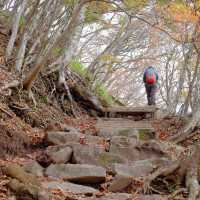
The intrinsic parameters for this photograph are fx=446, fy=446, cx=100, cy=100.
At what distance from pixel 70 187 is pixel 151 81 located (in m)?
10.1

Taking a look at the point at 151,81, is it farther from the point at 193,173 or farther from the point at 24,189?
the point at 24,189

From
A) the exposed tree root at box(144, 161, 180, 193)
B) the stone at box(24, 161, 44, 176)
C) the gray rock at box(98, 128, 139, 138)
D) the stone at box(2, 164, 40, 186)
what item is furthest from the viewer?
the gray rock at box(98, 128, 139, 138)

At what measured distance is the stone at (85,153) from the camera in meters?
8.24

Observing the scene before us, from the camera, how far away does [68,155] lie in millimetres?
8328

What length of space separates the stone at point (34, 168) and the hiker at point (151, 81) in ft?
29.9

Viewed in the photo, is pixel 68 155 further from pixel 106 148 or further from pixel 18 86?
pixel 18 86

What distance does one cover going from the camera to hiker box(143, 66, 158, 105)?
16.2 metres

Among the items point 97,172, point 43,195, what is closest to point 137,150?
point 97,172

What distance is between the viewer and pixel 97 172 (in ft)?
24.1

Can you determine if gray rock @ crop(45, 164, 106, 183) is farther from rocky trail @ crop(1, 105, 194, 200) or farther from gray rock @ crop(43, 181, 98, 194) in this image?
gray rock @ crop(43, 181, 98, 194)

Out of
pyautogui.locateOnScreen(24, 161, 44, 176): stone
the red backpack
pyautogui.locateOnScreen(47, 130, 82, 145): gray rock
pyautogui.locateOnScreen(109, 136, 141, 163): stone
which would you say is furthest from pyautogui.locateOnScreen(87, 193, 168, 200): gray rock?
the red backpack

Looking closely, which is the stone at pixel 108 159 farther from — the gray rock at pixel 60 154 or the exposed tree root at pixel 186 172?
the exposed tree root at pixel 186 172

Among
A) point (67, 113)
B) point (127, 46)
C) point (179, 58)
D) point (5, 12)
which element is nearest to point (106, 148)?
point (67, 113)

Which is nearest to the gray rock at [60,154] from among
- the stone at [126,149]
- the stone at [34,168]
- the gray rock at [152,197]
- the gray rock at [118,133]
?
the stone at [34,168]
